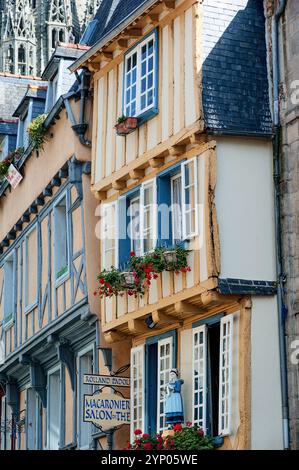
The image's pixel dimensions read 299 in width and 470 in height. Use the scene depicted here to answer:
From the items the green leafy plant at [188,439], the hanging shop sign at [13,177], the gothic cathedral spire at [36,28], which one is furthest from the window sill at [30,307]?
the gothic cathedral spire at [36,28]

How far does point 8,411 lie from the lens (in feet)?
94.4

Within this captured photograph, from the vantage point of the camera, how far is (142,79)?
21.1m

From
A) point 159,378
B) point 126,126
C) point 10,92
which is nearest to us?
point 159,378

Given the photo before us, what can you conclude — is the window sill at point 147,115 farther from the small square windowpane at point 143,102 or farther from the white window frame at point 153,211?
the white window frame at point 153,211

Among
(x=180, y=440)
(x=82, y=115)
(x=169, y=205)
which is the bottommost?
(x=180, y=440)

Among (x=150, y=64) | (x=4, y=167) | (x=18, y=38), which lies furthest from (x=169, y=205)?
(x=18, y=38)

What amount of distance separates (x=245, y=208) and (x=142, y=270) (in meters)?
1.77

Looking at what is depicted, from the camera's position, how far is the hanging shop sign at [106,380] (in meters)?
20.9

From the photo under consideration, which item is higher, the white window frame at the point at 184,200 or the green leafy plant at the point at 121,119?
the green leafy plant at the point at 121,119

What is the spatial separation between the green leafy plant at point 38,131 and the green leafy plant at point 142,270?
4.22 m

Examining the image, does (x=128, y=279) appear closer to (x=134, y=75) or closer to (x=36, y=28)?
(x=134, y=75)
